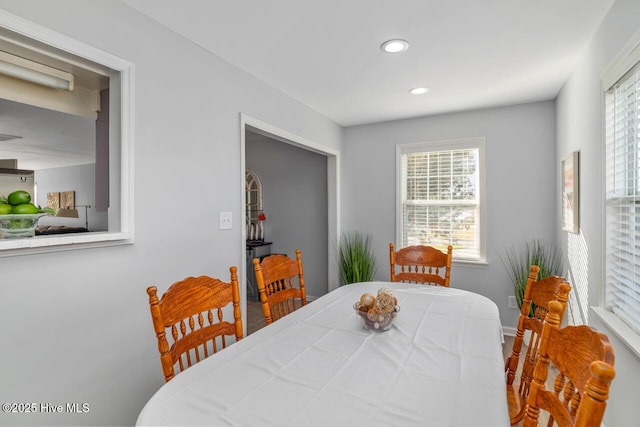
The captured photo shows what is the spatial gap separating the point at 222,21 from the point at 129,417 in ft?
7.58

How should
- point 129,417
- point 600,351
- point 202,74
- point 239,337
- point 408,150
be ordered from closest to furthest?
point 600,351 < point 239,337 < point 129,417 < point 202,74 < point 408,150

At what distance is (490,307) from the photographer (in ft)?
6.41

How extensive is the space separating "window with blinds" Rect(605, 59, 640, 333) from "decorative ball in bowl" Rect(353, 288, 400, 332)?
1.21 meters

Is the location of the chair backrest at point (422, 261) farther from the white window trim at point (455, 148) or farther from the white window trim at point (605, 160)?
the white window trim at point (455, 148)

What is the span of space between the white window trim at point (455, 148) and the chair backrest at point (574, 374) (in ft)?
9.57

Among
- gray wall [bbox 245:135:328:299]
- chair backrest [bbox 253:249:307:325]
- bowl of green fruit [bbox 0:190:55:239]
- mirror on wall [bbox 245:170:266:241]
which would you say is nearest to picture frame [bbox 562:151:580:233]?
chair backrest [bbox 253:249:307:325]

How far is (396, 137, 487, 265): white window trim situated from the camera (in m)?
3.70

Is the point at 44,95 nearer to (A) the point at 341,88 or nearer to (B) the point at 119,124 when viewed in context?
(B) the point at 119,124

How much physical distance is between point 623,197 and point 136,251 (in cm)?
266

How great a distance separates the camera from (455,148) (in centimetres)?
385

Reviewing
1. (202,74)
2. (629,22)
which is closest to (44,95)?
(202,74)

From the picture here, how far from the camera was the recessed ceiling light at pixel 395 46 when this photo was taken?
2207 mm

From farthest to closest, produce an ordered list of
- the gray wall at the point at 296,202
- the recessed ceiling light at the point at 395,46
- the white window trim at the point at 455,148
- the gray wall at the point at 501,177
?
1. the gray wall at the point at 296,202
2. the white window trim at the point at 455,148
3. the gray wall at the point at 501,177
4. the recessed ceiling light at the point at 395,46

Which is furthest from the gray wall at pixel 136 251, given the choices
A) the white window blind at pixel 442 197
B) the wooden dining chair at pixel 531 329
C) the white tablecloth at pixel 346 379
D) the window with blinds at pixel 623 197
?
the window with blinds at pixel 623 197
